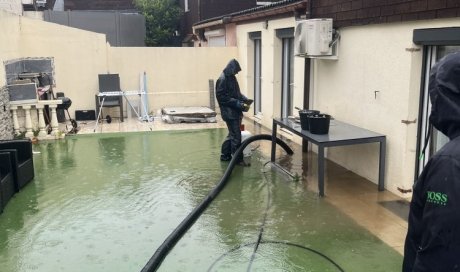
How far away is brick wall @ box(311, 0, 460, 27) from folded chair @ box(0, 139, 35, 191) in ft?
15.0

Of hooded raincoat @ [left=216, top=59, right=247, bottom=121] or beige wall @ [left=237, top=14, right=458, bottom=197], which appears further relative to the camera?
hooded raincoat @ [left=216, top=59, right=247, bottom=121]

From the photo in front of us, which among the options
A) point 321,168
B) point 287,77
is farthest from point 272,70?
point 321,168

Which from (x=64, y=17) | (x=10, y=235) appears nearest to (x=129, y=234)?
(x=10, y=235)

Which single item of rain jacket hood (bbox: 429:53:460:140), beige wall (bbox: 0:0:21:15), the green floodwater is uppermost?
beige wall (bbox: 0:0:21:15)

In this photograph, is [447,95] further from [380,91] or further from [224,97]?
[224,97]

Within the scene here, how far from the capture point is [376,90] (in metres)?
6.23

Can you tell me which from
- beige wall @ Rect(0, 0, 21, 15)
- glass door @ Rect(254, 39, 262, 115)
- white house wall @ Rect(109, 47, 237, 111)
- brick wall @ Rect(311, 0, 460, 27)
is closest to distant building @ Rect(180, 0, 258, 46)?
white house wall @ Rect(109, 47, 237, 111)

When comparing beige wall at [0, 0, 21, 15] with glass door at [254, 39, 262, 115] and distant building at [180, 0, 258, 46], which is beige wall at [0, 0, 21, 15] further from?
glass door at [254, 39, 262, 115]

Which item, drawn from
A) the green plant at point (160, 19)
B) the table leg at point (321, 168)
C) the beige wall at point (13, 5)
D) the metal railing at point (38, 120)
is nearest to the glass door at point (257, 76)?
the metal railing at point (38, 120)

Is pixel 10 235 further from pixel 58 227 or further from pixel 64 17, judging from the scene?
pixel 64 17

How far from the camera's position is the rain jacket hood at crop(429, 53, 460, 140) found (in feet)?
5.50

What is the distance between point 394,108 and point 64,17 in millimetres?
14894

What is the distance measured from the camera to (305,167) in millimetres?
7277

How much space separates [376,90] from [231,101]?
2.11 meters
